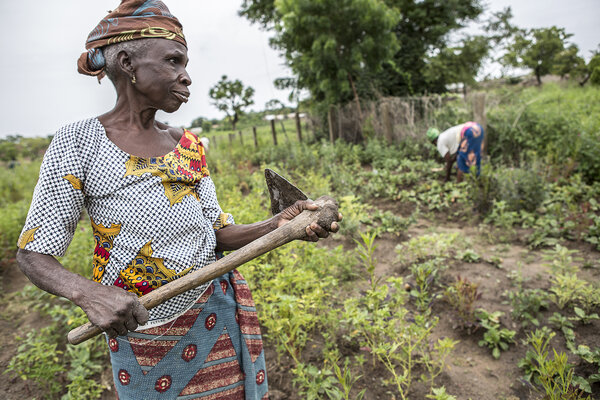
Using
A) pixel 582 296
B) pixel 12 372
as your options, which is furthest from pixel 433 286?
pixel 12 372

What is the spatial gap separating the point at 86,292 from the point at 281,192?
28.1 inches

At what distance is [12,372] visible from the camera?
265cm

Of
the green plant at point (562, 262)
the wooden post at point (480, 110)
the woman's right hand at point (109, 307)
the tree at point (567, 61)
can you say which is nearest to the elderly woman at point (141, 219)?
the woman's right hand at point (109, 307)

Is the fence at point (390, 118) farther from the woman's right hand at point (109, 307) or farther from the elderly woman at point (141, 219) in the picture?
the woman's right hand at point (109, 307)

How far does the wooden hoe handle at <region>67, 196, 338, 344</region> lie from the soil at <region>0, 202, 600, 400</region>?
1410 mm

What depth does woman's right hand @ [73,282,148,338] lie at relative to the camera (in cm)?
97

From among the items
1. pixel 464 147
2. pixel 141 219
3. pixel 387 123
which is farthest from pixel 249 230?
pixel 387 123

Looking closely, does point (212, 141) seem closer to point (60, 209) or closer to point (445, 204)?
point (445, 204)

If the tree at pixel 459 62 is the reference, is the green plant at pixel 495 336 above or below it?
below

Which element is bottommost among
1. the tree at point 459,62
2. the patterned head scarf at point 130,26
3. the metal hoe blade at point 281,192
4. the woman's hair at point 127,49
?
the metal hoe blade at point 281,192

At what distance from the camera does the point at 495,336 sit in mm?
Result: 2576

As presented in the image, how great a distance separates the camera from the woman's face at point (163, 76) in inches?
44.6

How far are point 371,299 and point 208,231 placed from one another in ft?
4.07

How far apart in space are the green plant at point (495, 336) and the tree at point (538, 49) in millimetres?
20213
